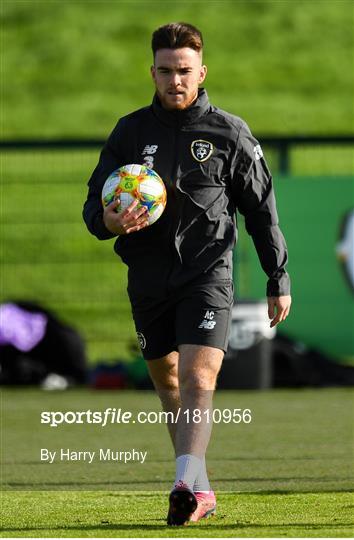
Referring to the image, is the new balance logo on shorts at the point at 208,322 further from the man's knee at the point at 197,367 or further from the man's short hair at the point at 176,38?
the man's short hair at the point at 176,38

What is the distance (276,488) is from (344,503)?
78 cm

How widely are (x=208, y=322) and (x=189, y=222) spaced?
0.45m

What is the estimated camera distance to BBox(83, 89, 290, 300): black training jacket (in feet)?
21.7

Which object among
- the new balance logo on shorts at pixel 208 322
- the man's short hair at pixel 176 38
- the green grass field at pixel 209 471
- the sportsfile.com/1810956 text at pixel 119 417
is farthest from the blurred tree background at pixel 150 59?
the new balance logo on shorts at pixel 208 322

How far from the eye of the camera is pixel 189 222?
21.8ft

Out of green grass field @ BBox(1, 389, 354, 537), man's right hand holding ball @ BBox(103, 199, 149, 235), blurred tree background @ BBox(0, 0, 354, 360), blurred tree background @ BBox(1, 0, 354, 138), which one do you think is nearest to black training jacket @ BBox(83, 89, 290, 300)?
man's right hand holding ball @ BBox(103, 199, 149, 235)

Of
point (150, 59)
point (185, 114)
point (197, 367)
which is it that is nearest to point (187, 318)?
point (197, 367)

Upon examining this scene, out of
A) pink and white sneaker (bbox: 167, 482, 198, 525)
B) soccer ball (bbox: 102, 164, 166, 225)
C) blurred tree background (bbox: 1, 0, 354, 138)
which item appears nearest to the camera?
pink and white sneaker (bbox: 167, 482, 198, 525)

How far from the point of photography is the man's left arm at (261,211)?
21.9 ft

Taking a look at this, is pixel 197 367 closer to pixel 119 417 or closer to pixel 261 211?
pixel 261 211

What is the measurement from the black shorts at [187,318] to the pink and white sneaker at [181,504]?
2.19 feet

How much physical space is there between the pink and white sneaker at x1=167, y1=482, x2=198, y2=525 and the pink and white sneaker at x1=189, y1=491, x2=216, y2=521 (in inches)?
5.7

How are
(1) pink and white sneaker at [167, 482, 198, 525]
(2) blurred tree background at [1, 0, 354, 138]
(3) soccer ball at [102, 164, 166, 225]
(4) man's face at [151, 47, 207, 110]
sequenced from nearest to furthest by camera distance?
1. (1) pink and white sneaker at [167, 482, 198, 525]
2. (3) soccer ball at [102, 164, 166, 225]
3. (4) man's face at [151, 47, 207, 110]
4. (2) blurred tree background at [1, 0, 354, 138]

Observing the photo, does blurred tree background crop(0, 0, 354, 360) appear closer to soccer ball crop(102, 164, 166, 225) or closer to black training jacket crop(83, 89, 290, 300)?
black training jacket crop(83, 89, 290, 300)
